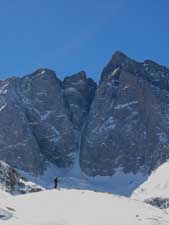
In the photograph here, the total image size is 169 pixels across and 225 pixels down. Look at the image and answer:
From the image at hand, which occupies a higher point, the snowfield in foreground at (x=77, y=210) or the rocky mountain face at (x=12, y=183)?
the rocky mountain face at (x=12, y=183)

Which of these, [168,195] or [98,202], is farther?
[168,195]

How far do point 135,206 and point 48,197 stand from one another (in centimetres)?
493

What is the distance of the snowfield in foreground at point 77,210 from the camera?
1098 inches

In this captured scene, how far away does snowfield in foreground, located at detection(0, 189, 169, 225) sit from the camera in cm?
2789

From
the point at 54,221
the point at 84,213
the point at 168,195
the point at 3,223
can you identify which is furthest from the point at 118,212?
the point at 168,195

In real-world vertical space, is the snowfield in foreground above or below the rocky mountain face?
below

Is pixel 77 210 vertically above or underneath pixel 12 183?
underneath

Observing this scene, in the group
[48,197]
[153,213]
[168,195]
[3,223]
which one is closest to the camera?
[3,223]

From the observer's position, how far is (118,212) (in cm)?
3055

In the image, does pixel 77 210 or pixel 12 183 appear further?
pixel 12 183

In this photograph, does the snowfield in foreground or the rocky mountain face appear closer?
the snowfield in foreground

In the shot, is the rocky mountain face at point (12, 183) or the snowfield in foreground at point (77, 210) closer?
the snowfield in foreground at point (77, 210)

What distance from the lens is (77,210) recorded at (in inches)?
1200

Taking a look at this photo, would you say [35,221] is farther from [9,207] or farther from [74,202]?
[74,202]
